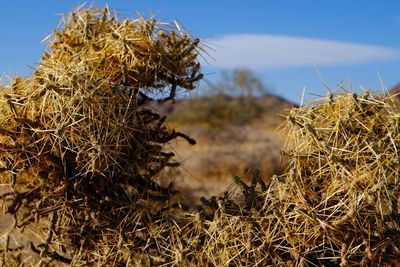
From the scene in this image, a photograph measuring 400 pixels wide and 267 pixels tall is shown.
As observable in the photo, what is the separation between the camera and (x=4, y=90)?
4445mm

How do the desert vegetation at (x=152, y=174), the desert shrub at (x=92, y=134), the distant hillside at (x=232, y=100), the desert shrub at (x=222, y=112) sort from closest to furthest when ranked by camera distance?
the desert vegetation at (x=152, y=174)
the desert shrub at (x=92, y=134)
the desert shrub at (x=222, y=112)
the distant hillside at (x=232, y=100)

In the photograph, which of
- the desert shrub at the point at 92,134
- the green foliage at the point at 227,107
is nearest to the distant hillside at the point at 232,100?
the green foliage at the point at 227,107

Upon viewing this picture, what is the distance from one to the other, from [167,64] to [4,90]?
1037 mm

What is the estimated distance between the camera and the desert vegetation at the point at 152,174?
12.6ft

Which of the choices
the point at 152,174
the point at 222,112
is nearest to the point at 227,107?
the point at 222,112

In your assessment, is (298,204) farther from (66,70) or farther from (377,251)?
(66,70)

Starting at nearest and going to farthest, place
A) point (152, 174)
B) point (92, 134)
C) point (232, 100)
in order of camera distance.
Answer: point (92, 134) → point (152, 174) → point (232, 100)

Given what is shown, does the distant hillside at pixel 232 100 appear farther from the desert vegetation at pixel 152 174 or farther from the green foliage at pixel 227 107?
the desert vegetation at pixel 152 174

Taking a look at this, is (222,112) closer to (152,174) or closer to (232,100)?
(232,100)

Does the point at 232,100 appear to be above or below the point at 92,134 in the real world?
below

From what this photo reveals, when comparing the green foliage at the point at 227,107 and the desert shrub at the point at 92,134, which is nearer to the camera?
the desert shrub at the point at 92,134

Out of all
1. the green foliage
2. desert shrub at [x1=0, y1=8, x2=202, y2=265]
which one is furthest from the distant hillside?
desert shrub at [x1=0, y1=8, x2=202, y2=265]

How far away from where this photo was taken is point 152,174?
4.69 meters

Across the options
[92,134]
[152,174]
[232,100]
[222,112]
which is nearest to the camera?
[92,134]
